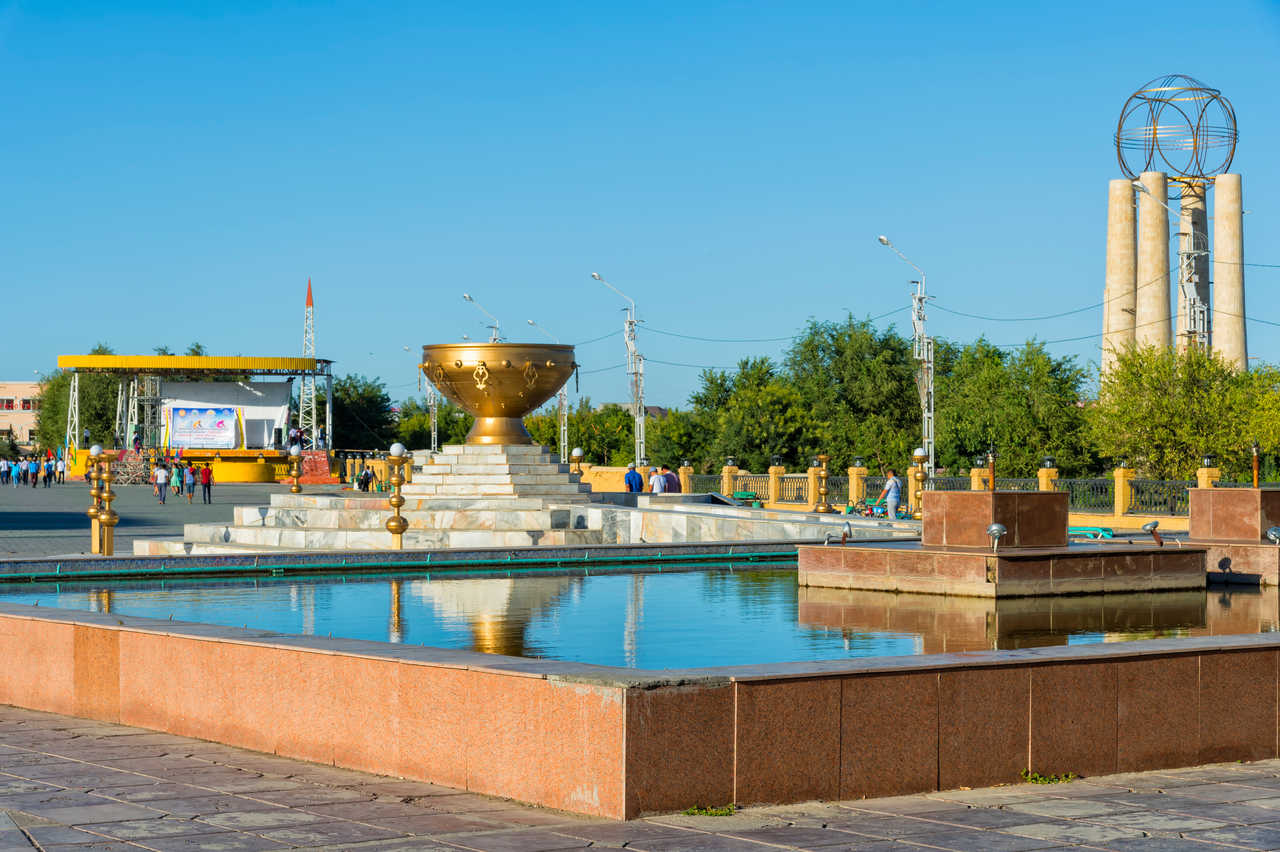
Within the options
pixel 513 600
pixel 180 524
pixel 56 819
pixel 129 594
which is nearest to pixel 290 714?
pixel 56 819

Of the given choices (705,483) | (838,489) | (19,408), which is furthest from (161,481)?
(19,408)

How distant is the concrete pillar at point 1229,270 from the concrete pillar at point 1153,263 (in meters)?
2.06

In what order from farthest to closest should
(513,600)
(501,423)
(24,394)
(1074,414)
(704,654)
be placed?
(24,394) < (1074,414) < (501,423) < (513,600) < (704,654)

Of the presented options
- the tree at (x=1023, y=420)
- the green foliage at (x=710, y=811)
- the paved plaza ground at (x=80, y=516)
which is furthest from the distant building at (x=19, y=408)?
the green foliage at (x=710, y=811)

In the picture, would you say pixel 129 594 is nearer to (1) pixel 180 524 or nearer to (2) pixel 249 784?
(2) pixel 249 784

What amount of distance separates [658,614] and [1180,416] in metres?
36.0

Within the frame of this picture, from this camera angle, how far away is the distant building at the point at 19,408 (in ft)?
529

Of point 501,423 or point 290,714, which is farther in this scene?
point 501,423

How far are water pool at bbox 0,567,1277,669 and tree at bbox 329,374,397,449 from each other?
8713 cm

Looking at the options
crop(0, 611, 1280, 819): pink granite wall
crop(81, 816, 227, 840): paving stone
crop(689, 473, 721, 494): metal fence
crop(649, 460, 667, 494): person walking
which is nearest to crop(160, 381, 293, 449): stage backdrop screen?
crop(689, 473, 721, 494): metal fence

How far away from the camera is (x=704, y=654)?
883 centimetres

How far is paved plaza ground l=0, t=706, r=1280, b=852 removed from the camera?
5227mm

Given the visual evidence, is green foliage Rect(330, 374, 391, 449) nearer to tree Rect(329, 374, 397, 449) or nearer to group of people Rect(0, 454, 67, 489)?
tree Rect(329, 374, 397, 449)

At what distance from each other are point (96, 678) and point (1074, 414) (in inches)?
2064
